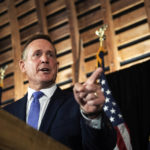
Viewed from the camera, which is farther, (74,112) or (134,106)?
(134,106)

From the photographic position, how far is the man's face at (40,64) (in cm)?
185

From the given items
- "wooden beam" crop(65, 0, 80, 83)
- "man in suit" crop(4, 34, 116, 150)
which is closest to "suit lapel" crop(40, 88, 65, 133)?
"man in suit" crop(4, 34, 116, 150)

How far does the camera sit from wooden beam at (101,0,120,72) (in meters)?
5.18

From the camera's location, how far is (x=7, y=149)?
0.71 metres

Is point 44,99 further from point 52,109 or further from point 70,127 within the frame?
point 70,127

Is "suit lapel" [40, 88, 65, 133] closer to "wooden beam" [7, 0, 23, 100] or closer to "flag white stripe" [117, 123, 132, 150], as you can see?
"flag white stripe" [117, 123, 132, 150]

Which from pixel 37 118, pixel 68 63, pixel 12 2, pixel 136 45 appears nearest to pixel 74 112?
pixel 37 118

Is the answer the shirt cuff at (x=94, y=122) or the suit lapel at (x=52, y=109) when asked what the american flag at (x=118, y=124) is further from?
the shirt cuff at (x=94, y=122)

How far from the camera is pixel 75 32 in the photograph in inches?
229

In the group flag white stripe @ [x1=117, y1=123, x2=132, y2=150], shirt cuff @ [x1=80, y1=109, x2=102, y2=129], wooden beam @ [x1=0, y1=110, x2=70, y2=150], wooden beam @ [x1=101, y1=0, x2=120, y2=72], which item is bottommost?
wooden beam @ [x1=0, y1=110, x2=70, y2=150]

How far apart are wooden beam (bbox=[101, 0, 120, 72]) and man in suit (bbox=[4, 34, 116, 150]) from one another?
10.7 ft

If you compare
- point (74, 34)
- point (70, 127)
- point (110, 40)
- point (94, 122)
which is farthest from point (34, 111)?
point (74, 34)

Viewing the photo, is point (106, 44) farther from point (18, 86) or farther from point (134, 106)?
point (18, 86)

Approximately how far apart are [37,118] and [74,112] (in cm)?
24
